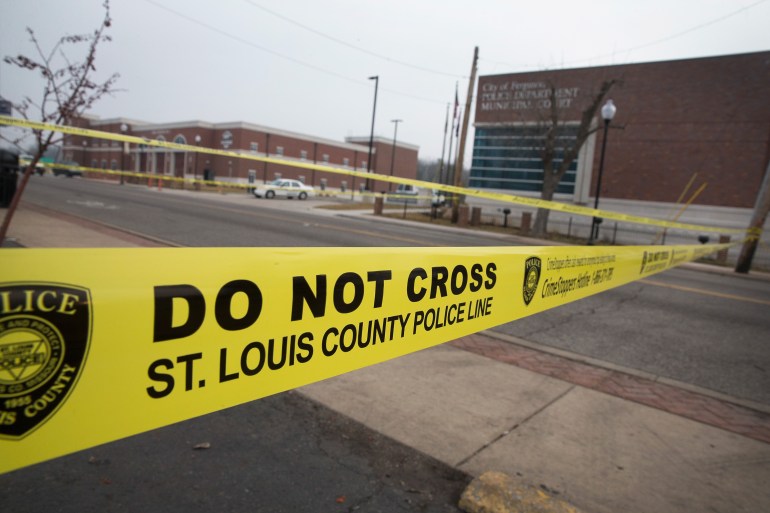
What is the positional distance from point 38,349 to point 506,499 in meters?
2.35

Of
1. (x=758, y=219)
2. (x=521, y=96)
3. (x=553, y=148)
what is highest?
(x=521, y=96)

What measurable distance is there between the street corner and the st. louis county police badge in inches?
40.4

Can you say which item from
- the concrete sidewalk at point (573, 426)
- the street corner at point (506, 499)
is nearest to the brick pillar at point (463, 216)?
the concrete sidewalk at point (573, 426)

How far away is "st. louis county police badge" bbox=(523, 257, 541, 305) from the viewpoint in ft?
8.68

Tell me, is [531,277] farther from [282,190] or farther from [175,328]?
[282,190]

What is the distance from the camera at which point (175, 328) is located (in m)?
1.16

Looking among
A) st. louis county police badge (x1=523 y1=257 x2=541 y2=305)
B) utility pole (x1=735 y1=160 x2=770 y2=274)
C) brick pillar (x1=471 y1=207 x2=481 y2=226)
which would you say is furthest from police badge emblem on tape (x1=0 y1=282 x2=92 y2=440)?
brick pillar (x1=471 y1=207 x2=481 y2=226)

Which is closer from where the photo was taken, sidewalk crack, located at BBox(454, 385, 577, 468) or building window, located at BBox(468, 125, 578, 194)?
sidewalk crack, located at BBox(454, 385, 577, 468)

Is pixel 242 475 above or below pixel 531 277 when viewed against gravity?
below

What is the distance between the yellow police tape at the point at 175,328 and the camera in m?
0.96

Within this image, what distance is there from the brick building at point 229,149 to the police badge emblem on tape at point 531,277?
169ft

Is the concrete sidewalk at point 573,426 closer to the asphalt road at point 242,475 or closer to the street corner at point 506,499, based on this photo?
the street corner at point 506,499

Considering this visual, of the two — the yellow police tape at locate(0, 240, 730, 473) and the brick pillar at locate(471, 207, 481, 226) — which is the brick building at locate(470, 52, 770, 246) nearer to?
the brick pillar at locate(471, 207, 481, 226)

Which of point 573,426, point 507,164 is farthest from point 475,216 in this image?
point 573,426
